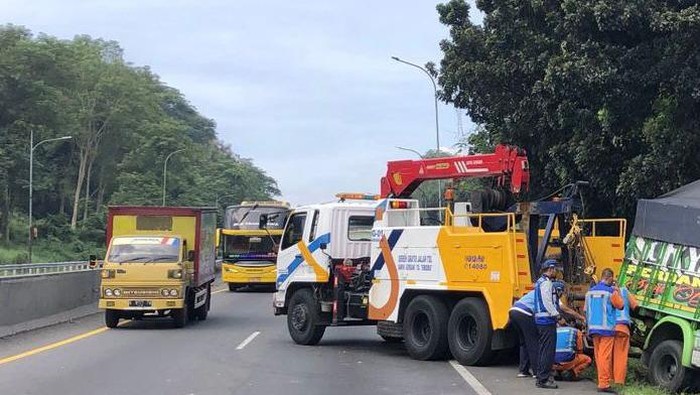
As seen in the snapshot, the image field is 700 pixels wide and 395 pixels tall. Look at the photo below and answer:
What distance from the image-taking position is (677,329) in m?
10.3

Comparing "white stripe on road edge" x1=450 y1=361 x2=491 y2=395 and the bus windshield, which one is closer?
"white stripe on road edge" x1=450 y1=361 x2=491 y2=395

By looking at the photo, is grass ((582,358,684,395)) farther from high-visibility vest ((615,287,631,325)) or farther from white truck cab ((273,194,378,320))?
white truck cab ((273,194,378,320))

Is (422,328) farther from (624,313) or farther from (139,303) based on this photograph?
(139,303)

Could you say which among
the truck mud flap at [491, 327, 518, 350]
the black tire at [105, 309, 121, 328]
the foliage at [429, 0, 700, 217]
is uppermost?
the foliage at [429, 0, 700, 217]

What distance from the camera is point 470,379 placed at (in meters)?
11.2

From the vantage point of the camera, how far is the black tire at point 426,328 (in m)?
13.0

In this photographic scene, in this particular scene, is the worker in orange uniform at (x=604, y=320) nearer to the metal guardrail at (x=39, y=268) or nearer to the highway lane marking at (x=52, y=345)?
the highway lane marking at (x=52, y=345)

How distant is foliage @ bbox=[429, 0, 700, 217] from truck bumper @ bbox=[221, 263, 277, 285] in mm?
13976

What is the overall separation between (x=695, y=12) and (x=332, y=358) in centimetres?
913

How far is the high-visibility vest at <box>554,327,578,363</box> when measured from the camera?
11312mm

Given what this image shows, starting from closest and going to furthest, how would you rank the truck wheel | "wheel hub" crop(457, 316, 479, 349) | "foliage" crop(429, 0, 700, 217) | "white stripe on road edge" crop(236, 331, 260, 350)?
"wheel hub" crop(457, 316, 479, 349) → "white stripe on road edge" crop(236, 331, 260, 350) → the truck wheel → "foliage" crop(429, 0, 700, 217)

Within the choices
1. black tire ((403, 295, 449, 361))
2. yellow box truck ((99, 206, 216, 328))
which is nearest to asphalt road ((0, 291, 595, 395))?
black tire ((403, 295, 449, 361))

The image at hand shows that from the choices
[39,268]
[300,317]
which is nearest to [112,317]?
[300,317]

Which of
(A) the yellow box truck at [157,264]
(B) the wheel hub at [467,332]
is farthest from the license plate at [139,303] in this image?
(B) the wheel hub at [467,332]
